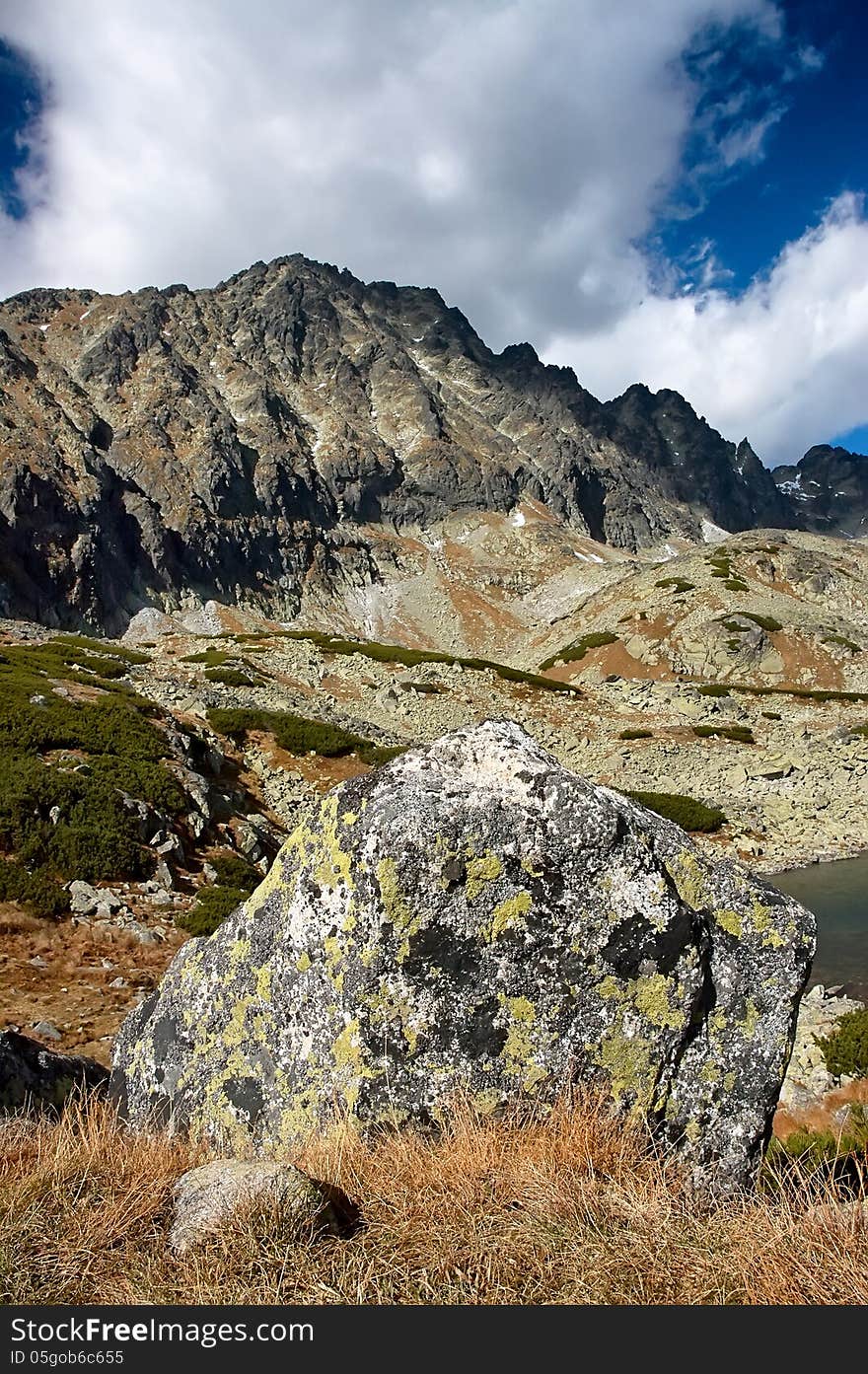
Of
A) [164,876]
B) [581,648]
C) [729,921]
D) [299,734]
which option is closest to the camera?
[729,921]

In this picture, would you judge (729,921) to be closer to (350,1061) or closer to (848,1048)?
(350,1061)

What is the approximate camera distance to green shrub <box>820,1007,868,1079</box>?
1283 cm

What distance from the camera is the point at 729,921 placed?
5.41m

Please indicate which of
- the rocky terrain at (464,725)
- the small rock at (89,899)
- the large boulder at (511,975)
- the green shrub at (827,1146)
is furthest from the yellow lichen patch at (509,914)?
the small rock at (89,899)

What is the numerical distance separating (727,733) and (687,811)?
12188 mm

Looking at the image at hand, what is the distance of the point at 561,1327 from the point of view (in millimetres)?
→ 3027

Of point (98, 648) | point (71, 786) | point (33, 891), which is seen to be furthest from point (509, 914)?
point (98, 648)

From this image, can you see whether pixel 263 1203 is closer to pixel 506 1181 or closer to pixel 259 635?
pixel 506 1181

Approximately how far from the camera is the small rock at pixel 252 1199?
3551 mm

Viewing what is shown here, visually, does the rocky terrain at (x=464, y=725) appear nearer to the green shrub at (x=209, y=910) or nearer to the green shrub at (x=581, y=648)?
the green shrub at (x=209, y=910)

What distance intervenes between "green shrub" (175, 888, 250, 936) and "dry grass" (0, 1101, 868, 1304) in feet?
28.9

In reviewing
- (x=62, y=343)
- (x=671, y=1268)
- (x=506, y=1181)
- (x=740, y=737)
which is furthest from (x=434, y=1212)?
(x=62, y=343)

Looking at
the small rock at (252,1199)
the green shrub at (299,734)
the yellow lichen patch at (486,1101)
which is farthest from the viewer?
the green shrub at (299,734)

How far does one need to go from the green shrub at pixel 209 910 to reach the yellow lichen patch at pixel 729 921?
30.7 ft
